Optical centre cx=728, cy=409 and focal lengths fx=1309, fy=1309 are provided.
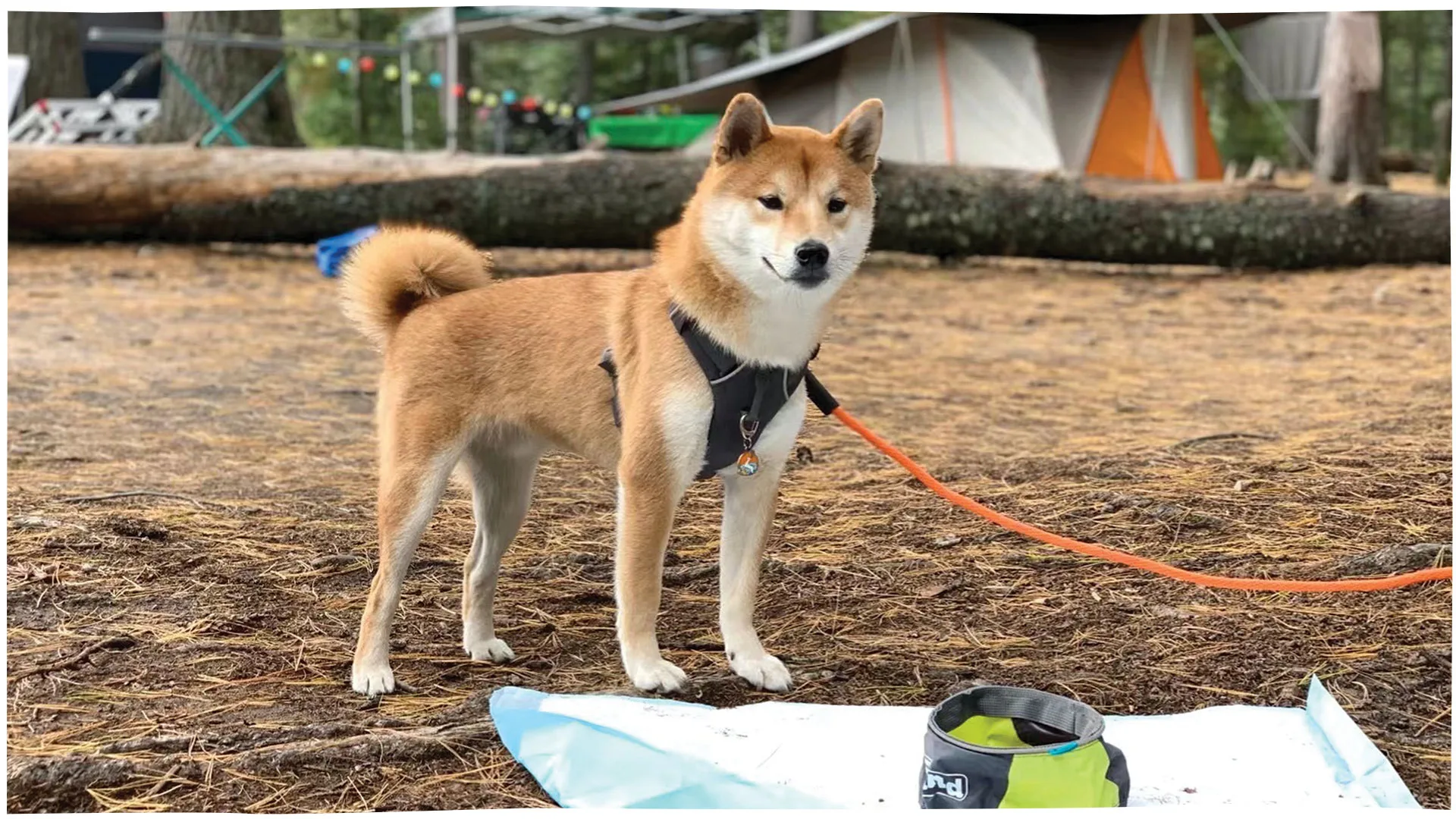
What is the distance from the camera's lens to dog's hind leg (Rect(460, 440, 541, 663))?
322cm

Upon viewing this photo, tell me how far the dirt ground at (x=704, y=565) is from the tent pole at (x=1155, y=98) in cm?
498

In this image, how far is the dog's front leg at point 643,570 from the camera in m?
2.90

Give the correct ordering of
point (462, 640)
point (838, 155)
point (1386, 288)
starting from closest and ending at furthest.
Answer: point (838, 155), point (462, 640), point (1386, 288)

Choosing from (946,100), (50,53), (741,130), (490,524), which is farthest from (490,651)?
(50,53)

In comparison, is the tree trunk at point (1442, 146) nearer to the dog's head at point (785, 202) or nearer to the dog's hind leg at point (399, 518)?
the dog's head at point (785, 202)

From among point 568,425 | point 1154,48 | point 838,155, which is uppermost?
point 1154,48

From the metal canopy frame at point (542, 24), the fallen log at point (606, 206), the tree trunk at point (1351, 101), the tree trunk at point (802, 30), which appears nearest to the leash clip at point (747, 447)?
the fallen log at point (606, 206)

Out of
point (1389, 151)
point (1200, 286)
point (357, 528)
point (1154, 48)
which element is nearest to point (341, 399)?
point (357, 528)

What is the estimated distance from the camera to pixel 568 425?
10.0 feet

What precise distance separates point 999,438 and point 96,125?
30.0 ft

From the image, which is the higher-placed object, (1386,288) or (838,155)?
(838,155)

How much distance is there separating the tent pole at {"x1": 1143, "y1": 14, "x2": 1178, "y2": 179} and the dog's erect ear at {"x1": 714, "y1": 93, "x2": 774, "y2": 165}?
9291 mm

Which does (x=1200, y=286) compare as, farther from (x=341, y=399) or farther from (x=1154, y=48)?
(x=341, y=399)

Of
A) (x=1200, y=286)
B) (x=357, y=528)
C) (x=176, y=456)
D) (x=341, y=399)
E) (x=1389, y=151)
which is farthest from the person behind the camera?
(x=1389, y=151)
